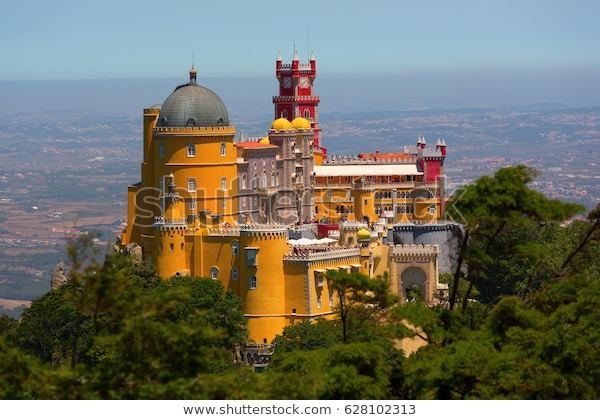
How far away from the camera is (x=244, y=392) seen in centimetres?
5391

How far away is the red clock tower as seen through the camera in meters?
140

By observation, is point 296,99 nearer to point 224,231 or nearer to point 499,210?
point 224,231

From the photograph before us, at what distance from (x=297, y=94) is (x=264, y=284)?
43669mm

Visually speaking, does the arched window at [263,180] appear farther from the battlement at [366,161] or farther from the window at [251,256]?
the window at [251,256]

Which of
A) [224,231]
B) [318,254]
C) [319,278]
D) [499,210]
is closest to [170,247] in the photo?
[224,231]

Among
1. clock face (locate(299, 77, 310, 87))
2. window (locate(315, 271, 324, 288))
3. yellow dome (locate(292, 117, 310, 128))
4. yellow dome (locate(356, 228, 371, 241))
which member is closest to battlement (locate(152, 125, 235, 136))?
yellow dome (locate(356, 228, 371, 241))

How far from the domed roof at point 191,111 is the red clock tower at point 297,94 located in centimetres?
2815

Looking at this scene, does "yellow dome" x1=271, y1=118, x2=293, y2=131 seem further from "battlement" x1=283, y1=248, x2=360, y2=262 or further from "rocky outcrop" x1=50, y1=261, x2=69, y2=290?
"battlement" x1=283, y1=248, x2=360, y2=262

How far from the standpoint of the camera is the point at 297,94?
141 metres

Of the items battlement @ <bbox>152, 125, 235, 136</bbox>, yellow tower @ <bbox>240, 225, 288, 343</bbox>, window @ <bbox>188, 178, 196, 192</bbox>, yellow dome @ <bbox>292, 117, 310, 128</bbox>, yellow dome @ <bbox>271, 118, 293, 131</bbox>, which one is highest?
yellow dome @ <bbox>292, 117, 310, 128</bbox>

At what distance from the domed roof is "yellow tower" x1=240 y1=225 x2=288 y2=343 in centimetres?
1225

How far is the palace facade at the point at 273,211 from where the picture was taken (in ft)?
326

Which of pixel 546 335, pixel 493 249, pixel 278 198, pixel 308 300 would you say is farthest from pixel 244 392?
pixel 278 198
